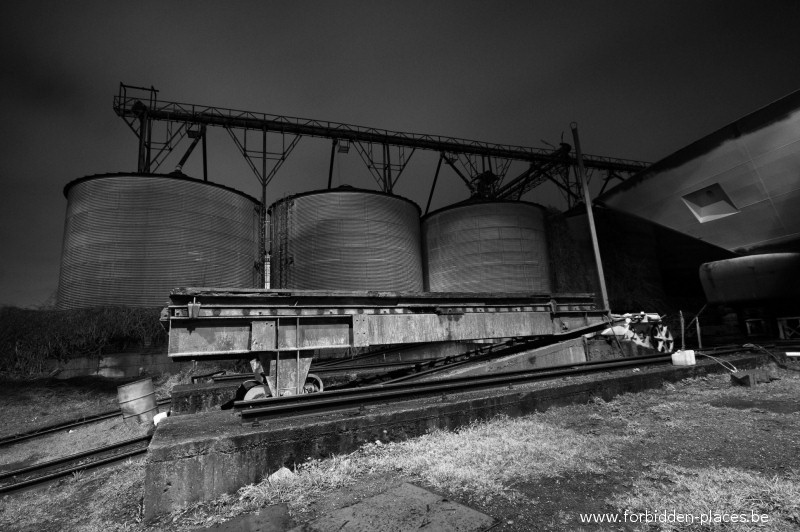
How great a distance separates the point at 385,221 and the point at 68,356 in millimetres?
16114

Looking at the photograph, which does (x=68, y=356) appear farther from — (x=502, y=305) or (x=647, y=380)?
(x=647, y=380)

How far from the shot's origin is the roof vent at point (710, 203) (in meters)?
20.2

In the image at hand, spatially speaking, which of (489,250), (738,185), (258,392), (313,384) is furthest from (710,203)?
(258,392)

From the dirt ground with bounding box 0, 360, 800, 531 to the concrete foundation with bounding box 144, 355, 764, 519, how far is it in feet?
0.76

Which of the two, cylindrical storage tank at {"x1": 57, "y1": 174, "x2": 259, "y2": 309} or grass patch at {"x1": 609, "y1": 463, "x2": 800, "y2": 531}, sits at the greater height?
cylindrical storage tank at {"x1": 57, "y1": 174, "x2": 259, "y2": 309}

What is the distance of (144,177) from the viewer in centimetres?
2008

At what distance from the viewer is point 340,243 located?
905 inches

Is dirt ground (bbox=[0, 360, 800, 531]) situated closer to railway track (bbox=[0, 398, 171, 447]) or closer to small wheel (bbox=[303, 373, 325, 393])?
small wheel (bbox=[303, 373, 325, 393])

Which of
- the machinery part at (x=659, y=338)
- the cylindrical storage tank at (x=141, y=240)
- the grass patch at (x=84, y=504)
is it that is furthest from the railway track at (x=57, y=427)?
the machinery part at (x=659, y=338)

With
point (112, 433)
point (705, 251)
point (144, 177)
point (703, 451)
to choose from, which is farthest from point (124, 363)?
point (705, 251)

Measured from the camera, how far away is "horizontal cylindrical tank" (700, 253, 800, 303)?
18.9m

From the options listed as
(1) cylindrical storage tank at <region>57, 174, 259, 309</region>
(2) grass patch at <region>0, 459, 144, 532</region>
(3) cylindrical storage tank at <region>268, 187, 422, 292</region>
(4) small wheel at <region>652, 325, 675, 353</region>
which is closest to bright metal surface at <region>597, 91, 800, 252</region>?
(4) small wheel at <region>652, 325, 675, 353</region>

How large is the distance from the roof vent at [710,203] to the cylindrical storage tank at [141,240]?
2477 centimetres

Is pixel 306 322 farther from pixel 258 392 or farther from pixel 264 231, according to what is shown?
pixel 264 231
